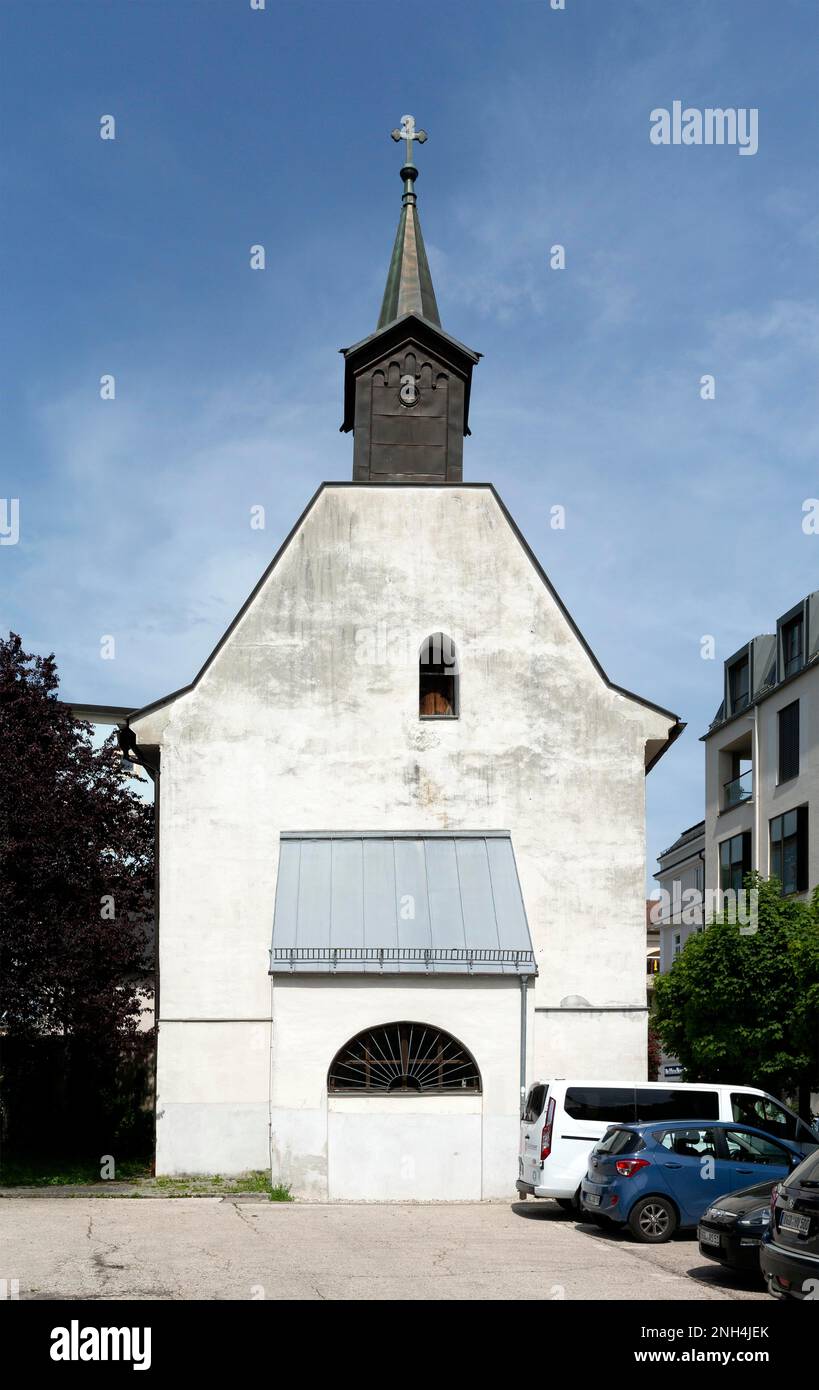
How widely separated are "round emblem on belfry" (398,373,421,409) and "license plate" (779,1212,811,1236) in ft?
65.4

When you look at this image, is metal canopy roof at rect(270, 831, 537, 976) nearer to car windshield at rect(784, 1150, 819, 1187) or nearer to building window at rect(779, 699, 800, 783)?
car windshield at rect(784, 1150, 819, 1187)

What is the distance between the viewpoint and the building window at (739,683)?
53.9 m

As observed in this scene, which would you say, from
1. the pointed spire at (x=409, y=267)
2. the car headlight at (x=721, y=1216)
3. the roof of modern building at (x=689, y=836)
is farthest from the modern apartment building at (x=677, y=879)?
the car headlight at (x=721, y=1216)

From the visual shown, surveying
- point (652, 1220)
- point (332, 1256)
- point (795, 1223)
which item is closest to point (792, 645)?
point (652, 1220)

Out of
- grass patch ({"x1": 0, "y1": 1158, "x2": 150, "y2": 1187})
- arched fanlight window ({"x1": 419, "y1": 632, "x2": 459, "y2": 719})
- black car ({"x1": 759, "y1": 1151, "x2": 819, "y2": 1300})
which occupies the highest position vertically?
arched fanlight window ({"x1": 419, "y1": 632, "x2": 459, "y2": 719})

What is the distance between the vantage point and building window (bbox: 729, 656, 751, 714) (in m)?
53.9

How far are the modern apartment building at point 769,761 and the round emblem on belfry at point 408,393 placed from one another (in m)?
21.8

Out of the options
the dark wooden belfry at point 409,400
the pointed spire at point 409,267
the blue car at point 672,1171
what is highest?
the pointed spire at point 409,267

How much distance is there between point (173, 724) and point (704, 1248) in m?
14.5

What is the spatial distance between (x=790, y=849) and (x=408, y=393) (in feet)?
82.4

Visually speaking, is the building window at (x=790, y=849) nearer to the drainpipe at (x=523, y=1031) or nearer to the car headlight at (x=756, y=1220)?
the drainpipe at (x=523, y=1031)

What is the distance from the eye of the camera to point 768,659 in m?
52.5

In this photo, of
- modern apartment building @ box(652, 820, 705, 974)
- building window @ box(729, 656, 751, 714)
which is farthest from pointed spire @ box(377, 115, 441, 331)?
modern apartment building @ box(652, 820, 705, 974)
